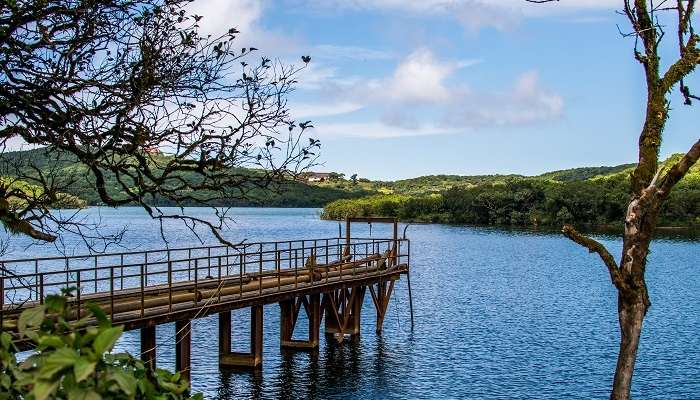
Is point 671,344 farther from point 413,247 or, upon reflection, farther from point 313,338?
point 413,247

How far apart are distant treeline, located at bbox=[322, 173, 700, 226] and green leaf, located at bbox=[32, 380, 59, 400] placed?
130872mm

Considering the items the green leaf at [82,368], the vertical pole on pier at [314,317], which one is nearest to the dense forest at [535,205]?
the vertical pole on pier at [314,317]

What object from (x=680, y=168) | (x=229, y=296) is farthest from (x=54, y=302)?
(x=229, y=296)

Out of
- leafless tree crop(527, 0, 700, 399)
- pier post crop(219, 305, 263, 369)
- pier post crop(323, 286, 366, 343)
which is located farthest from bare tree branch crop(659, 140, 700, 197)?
pier post crop(323, 286, 366, 343)

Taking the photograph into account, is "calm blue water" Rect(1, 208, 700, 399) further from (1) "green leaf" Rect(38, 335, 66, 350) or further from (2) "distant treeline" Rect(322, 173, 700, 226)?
(2) "distant treeline" Rect(322, 173, 700, 226)

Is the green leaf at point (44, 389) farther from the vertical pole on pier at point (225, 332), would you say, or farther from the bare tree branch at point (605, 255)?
the vertical pole on pier at point (225, 332)

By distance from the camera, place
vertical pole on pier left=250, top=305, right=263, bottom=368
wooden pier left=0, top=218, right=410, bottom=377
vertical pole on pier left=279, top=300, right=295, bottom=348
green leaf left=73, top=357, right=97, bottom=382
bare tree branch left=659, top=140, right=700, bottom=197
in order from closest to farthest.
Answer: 1. green leaf left=73, top=357, right=97, bottom=382
2. bare tree branch left=659, top=140, right=700, bottom=197
3. wooden pier left=0, top=218, right=410, bottom=377
4. vertical pole on pier left=250, top=305, right=263, bottom=368
5. vertical pole on pier left=279, top=300, right=295, bottom=348

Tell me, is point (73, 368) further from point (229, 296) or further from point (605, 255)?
point (229, 296)

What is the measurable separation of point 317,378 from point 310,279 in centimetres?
366

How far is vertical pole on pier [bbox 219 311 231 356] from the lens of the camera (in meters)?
27.3

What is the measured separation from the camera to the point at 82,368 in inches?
139

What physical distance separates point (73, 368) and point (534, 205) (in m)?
148

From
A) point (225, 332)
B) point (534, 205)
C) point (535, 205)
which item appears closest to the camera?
point (225, 332)

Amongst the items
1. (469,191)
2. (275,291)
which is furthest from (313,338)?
(469,191)
